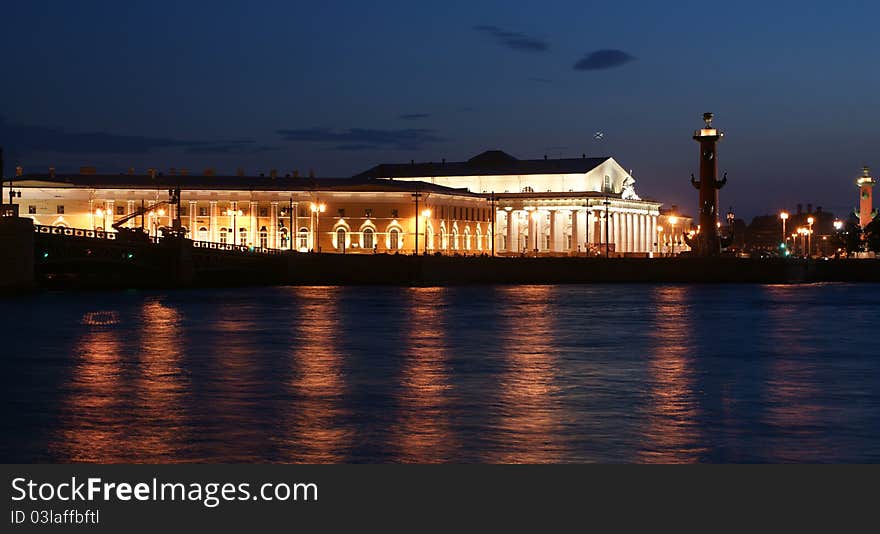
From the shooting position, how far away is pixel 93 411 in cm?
2006

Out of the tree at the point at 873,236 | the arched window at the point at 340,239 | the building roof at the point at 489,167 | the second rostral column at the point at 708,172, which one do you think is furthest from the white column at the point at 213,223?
the tree at the point at 873,236

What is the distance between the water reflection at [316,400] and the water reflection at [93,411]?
2019 millimetres

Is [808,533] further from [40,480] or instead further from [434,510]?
[40,480]

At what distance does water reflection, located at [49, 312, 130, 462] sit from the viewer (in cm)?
1638

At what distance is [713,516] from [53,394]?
12468mm

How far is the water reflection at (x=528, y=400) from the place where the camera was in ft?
54.1

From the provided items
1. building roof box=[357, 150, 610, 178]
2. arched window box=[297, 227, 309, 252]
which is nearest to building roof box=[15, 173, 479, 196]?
arched window box=[297, 227, 309, 252]

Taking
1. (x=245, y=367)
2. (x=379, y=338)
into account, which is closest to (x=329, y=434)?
(x=245, y=367)

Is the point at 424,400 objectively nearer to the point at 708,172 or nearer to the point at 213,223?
the point at 708,172

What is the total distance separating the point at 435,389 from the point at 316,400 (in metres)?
2.47

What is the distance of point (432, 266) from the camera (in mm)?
96188

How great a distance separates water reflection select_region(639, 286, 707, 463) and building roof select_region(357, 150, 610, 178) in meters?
105

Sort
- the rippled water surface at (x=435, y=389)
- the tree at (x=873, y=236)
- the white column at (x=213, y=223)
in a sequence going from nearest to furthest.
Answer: the rippled water surface at (x=435, y=389)
the white column at (x=213, y=223)
the tree at (x=873, y=236)

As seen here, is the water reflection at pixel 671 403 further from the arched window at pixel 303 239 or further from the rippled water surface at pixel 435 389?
the arched window at pixel 303 239
